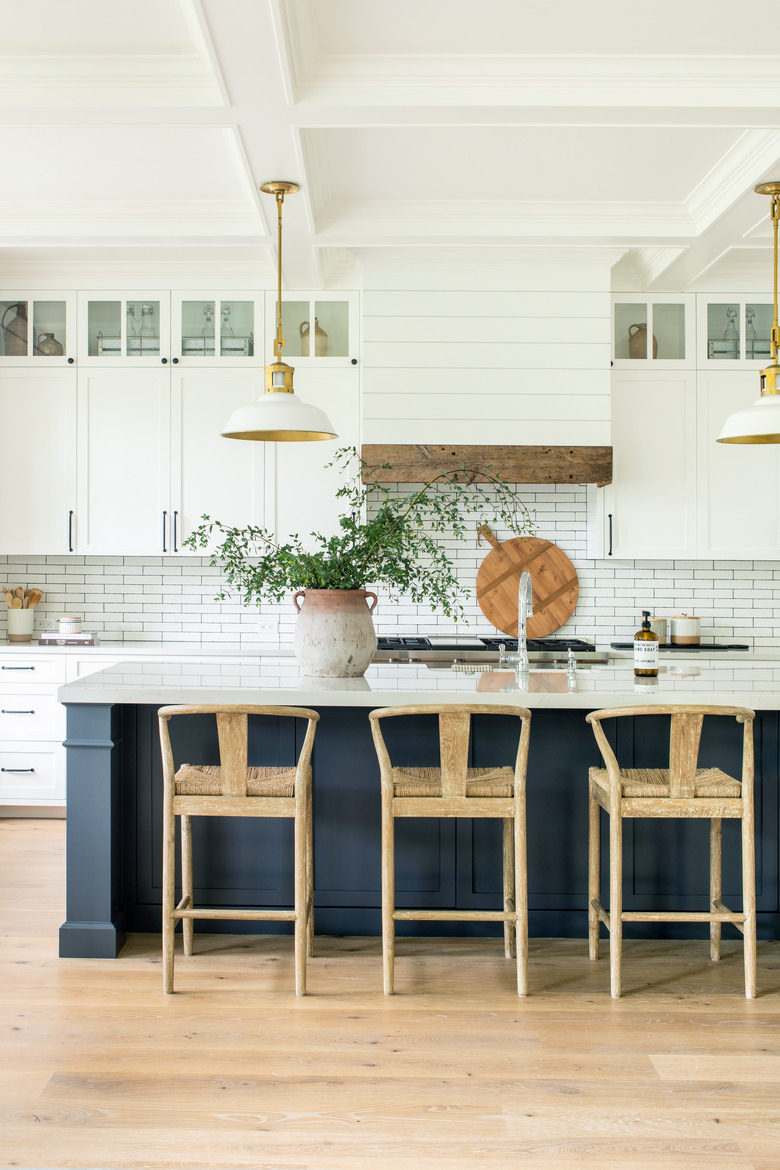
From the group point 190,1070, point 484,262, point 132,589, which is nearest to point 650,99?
point 484,262

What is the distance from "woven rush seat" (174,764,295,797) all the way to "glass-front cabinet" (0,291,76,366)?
122 inches

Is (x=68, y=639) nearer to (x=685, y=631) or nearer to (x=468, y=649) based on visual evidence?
(x=468, y=649)

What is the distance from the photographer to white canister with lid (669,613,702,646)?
5164mm

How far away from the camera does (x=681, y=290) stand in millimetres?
5156

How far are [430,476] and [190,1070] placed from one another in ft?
10.5

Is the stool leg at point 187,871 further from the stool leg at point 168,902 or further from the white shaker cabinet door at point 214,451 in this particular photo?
the white shaker cabinet door at point 214,451

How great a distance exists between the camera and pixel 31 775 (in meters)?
4.89

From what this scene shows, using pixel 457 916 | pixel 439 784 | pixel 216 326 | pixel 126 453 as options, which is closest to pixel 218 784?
pixel 439 784

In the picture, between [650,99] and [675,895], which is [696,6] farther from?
[675,895]

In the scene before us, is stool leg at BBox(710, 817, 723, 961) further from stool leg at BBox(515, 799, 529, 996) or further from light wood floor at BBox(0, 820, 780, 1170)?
stool leg at BBox(515, 799, 529, 996)

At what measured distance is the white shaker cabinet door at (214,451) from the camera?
5090 millimetres

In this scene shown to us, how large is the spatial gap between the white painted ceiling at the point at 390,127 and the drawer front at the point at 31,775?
2.54m

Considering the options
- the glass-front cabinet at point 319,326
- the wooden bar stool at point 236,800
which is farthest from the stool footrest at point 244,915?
the glass-front cabinet at point 319,326

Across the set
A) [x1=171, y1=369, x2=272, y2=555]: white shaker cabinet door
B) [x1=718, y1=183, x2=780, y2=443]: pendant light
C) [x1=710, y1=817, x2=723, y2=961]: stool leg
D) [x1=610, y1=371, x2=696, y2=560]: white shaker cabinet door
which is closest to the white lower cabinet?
[x1=171, y1=369, x2=272, y2=555]: white shaker cabinet door
